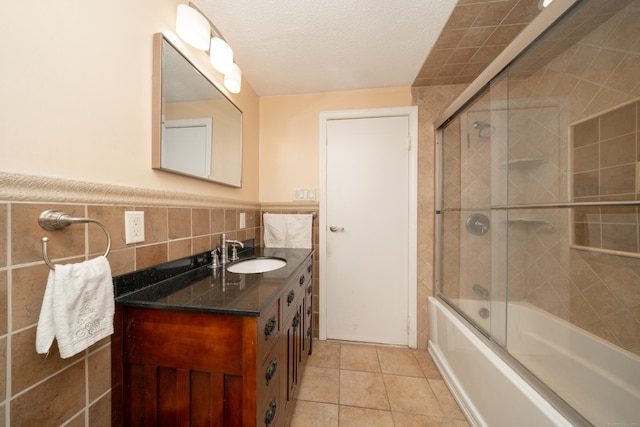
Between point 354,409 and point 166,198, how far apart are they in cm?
155

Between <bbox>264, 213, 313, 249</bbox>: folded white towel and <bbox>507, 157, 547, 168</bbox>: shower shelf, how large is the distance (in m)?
1.40

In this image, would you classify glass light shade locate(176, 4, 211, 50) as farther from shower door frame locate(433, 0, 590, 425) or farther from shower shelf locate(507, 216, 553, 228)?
shower shelf locate(507, 216, 553, 228)

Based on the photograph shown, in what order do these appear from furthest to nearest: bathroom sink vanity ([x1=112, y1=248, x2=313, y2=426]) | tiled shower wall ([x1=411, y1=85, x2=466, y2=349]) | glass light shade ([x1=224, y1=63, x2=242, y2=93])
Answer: tiled shower wall ([x1=411, y1=85, x2=466, y2=349]) → glass light shade ([x1=224, y1=63, x2=242, y2=93]) → bathroom sink vanity ([x1=112, y1=248, x2=313, y2=426])

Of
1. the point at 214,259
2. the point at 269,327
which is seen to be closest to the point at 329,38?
the point at 214,259

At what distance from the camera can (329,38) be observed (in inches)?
53.0

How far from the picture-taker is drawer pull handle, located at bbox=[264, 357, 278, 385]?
0.79 meters

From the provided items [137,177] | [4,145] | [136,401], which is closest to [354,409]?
[136,401]

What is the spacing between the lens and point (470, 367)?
1.23 metres

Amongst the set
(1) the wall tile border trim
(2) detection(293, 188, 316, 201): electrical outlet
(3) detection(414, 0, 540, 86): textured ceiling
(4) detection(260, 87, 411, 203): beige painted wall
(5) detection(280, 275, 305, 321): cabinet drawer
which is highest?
(3) detection(414, 0, 540, 86): textured ceiling

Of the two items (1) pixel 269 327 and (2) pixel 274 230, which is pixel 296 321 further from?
(2) pixel 274 230

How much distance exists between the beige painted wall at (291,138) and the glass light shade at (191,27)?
3.11ft

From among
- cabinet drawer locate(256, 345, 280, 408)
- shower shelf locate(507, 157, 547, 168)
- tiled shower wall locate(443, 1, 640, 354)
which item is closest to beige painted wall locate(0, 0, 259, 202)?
cabinet drawer locate(256, 345, 280, 408)

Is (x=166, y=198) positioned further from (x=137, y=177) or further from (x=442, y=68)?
(x=442, y=68)

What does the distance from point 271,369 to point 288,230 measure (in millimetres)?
1155
